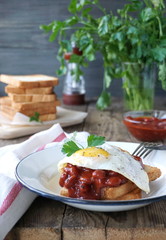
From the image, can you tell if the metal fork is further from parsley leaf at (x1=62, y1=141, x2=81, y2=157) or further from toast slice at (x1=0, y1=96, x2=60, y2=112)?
toast slice at (x1=0, y1=96, x2=60, y2=112)

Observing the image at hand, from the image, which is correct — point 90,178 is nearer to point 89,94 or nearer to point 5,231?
point 5,231

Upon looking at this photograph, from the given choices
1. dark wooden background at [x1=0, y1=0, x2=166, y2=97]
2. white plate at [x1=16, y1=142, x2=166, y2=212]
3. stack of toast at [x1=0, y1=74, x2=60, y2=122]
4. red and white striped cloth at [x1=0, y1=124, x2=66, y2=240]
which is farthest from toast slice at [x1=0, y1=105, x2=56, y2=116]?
dark wooden background at [x1=0, y1=0, x2=166, y2=97]

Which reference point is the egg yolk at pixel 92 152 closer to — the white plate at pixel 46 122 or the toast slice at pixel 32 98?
the white plate at pixel 46 122

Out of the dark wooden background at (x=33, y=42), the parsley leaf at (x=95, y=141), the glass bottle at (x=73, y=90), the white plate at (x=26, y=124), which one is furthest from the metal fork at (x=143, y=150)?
the dark wooden background at (x=33, y=42)

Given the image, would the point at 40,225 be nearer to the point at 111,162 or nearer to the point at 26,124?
the point at 111,162

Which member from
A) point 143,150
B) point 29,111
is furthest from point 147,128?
point 29,111

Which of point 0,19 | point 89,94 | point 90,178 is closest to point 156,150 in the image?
point 90,178
